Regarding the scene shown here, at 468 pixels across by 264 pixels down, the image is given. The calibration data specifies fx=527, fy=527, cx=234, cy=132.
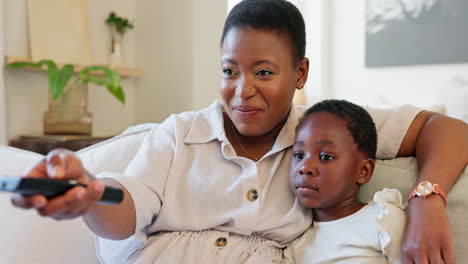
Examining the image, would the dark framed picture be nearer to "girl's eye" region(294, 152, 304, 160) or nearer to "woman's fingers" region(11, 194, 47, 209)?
"girl's eye" region(294, 152, 304, 160)

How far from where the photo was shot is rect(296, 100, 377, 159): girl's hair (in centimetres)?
103

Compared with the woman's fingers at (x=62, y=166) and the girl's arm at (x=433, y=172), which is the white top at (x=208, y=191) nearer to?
the girl's arm at (x=433, y=172)

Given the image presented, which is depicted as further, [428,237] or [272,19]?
[272,19]

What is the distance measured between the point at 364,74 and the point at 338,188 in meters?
2.83

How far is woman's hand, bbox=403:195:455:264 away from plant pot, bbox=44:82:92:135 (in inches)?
90.1

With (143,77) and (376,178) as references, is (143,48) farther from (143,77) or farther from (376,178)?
(376,178)

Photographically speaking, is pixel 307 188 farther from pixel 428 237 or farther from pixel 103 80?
pixel 103 80

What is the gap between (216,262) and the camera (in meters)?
0.97

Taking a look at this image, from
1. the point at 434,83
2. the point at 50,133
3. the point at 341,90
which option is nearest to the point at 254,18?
the point at 50,133

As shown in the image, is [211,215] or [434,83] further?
[434,83]

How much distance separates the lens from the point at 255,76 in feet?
3.38

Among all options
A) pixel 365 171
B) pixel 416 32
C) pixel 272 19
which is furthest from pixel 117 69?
pixel 365 171

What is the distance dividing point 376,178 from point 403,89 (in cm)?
251

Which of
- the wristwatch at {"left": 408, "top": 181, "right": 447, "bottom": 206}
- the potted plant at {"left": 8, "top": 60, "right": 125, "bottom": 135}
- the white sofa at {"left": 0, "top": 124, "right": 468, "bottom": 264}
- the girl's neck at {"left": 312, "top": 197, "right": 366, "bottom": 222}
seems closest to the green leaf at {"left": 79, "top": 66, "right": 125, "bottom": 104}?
the potted plant at {"left": 8, "top": 60, "right": 125, "bottom": 135}
